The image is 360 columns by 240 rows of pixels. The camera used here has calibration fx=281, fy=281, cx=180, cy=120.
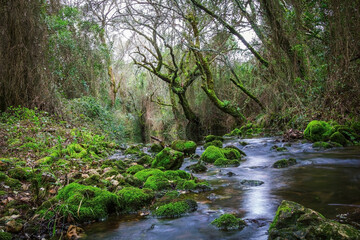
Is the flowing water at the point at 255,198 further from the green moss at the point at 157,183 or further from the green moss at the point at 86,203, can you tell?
the green moss at the point at 157,183

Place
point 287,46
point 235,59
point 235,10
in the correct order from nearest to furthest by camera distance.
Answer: point 287,46 → point 235,10 → point 235,59

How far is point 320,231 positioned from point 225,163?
4540mm

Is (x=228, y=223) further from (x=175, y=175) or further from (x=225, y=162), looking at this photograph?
(x=225, y=162)

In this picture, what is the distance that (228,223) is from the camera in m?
3.01

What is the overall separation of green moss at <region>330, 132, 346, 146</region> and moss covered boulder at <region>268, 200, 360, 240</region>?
20.4 feet

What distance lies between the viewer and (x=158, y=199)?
401 cm

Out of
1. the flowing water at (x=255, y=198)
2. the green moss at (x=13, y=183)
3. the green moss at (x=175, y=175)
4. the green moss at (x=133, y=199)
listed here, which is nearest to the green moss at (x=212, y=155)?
the flowing water at (x=255, y=198)

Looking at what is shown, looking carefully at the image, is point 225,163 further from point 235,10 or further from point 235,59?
point 235,59

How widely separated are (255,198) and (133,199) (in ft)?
5.52

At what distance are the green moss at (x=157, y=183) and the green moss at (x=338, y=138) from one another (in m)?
5.62

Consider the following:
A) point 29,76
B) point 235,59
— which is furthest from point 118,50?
point 29,76

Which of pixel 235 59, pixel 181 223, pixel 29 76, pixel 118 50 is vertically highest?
pixel 118 50

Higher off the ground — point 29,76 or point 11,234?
point 29,76

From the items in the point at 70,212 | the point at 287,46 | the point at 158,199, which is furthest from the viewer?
the point at 287,46
